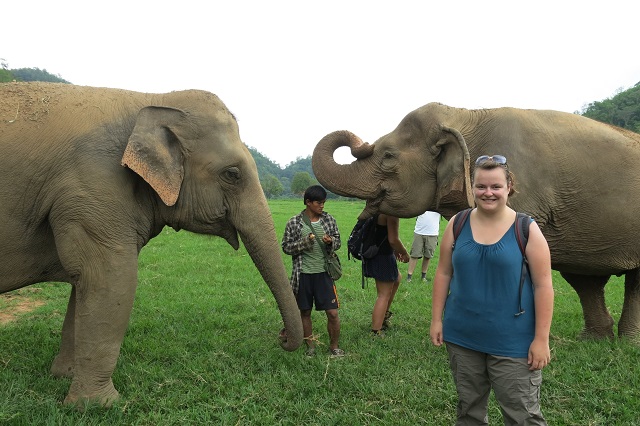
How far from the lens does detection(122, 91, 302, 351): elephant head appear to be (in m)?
3.19

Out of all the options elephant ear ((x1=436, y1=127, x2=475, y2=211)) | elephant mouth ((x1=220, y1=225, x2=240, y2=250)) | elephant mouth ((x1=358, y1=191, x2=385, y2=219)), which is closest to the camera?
elephant mouth ((x1=220, y1=225, x2=240, y2=250))

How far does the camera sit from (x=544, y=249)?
6.63ft

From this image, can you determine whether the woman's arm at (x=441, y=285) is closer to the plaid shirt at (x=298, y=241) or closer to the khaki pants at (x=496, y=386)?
the khaki pants at (x=496, y=386)

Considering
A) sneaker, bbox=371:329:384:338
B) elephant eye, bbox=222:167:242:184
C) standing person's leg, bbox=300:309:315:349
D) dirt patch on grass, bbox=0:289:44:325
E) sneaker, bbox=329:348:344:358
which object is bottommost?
dirt patch on grass, bbox=0:289:44:325

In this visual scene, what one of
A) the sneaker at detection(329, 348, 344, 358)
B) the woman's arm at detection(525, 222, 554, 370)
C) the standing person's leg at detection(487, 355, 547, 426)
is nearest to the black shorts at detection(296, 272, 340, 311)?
the sneaker at detection(329, 348, 344, 358)

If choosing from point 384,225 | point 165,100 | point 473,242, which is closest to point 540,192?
point 384,225

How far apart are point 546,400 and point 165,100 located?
10.7 feet

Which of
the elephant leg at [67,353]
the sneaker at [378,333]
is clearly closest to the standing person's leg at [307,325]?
the sneaker at [378,333]

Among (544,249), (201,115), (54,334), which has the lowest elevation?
(54,334)

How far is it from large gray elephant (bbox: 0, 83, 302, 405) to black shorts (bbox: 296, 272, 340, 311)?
779mm

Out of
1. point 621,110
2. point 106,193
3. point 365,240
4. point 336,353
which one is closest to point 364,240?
point 365,240

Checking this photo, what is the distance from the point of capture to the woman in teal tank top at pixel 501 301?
6.66 ft

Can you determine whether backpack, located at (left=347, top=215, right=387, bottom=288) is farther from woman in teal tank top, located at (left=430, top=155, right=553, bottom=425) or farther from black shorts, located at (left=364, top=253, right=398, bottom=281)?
woman in teal tank top, located at (left=430, top=155, right=553, bottom=425)

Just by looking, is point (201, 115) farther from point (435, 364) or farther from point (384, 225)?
point (435, 364)
